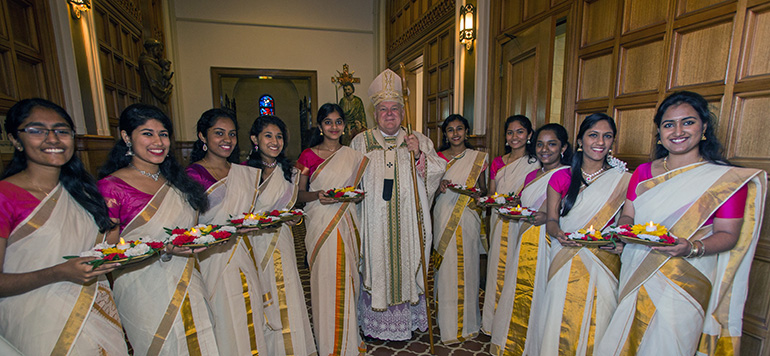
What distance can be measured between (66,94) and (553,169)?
396 cm

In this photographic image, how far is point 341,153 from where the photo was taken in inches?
93.1

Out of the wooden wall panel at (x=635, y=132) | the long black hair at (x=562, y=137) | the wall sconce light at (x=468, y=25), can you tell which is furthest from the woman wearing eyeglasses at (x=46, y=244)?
the wall sconce light at (x=468, y=25)

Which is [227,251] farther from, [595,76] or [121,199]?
[595,76]

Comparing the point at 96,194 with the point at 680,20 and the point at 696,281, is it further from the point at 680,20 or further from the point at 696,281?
the point at 680,20

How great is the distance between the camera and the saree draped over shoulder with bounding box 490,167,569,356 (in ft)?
6.82

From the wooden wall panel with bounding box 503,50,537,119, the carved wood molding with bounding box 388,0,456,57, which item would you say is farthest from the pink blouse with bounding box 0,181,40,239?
the carved wood molding with bounding box 388,0,456,57

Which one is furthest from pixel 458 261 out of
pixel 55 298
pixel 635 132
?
pixel 55 298

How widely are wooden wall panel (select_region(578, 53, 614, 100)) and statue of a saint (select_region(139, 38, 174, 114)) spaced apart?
18.2 ft

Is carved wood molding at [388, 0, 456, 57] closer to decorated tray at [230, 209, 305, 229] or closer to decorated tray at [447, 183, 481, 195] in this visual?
decorated tray at [447, 183, 481, 195]

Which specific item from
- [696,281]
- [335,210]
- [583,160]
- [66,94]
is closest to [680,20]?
[583,160]

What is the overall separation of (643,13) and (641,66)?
348 mm

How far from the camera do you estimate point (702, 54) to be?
1832 mm

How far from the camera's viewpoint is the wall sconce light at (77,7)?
2.84 m

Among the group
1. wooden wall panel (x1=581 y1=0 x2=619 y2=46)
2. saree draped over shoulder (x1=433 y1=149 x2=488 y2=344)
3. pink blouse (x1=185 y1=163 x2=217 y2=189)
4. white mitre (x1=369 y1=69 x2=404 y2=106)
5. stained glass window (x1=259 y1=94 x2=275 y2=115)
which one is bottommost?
saree draped over shoulder (x1=433 y1=149 x2=488 y2=344)
